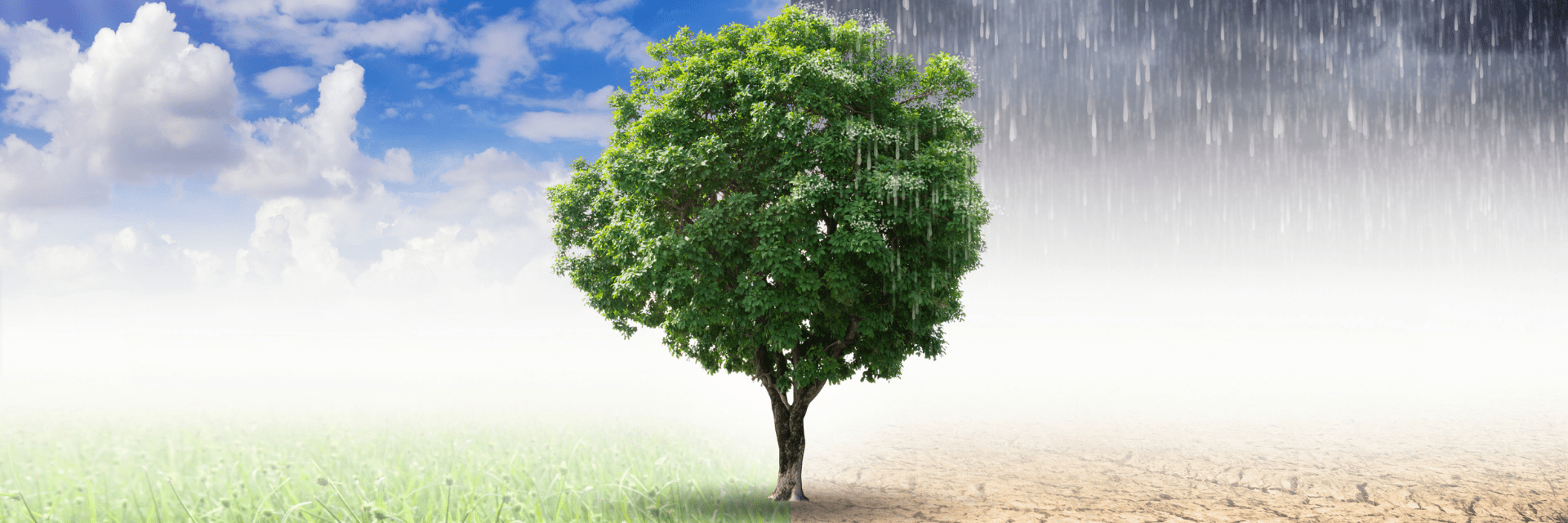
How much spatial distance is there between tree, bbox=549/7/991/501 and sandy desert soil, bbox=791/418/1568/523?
13.0ft

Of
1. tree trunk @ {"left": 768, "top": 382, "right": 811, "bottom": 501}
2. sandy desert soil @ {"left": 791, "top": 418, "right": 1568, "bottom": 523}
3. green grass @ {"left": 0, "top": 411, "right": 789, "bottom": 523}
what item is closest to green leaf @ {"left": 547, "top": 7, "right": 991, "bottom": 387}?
tree trunk @ {"left": 768, "top": 382, "right": 811, "bottom": 501}

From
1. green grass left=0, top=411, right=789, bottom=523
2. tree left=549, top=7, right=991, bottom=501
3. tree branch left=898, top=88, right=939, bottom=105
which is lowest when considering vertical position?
green grass left=0, top=411, right=789, bottom=523

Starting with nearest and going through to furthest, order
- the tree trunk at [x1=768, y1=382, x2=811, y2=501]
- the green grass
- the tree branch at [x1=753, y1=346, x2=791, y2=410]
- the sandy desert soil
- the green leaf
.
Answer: the green grass
the green leaf
the tree branch at [x1=753, y1=346, x2=791, y2=410]
the tree trunk at [x1=768, y1=382, x2=811, y2=501]
the sandy desert soil

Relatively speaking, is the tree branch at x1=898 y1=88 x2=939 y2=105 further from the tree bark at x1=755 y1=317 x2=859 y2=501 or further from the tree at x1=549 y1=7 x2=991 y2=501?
the tree bark at x1=755 y1=317 x2=859 y2=501

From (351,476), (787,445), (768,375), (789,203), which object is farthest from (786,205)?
(351,476)

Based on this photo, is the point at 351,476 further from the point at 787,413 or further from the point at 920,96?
the point at 920,96

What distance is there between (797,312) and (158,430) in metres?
17.2

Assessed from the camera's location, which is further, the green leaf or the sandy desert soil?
the sandy desert soil

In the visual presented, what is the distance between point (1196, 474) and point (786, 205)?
643 inches

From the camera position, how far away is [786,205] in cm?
1239

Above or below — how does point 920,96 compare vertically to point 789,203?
above

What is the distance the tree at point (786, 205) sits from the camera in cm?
1264

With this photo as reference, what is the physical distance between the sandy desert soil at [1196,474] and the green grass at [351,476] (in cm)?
325

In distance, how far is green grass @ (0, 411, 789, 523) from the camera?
1184 centimetres
